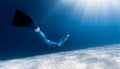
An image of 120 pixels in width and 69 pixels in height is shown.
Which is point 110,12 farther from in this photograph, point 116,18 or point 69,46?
point 69,46

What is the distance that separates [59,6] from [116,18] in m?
10.0

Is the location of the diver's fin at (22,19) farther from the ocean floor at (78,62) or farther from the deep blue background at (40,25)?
the deep blue background at (40,25)

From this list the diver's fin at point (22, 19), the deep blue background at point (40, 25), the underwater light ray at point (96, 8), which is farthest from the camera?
the underwater light ray at point (96, 8)

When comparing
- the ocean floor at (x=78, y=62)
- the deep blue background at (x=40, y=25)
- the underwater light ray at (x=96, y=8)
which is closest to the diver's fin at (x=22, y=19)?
the ocean floor at (x=78, y=62)

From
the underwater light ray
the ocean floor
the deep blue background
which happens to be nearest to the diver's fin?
the ocean floor

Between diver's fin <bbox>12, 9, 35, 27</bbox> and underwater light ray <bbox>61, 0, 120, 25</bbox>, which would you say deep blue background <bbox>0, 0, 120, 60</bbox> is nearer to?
underwater light ray <bbox>61, 0, 120, 25</bbox>

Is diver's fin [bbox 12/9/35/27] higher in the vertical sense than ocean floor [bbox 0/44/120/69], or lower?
higher

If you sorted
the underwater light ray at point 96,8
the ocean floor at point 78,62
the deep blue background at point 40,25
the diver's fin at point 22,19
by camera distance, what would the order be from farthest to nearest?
the underwater light ray at point 96,8, the deep blue background at point 40,25, the ocean floor at point 78,62, the diver's fin at point 22,19

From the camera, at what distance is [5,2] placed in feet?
34.7

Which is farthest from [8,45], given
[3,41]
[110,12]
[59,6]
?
[110,12]

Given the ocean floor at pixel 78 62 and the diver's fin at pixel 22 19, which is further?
the ocean floor at pixel 78 62

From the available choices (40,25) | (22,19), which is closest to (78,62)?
(22,19)

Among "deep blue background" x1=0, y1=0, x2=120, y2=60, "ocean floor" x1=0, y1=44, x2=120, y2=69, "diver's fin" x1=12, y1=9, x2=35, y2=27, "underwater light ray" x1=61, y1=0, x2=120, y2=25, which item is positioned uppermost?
"underwater light ray" x1=61, y1=0, x2=120, y2=25

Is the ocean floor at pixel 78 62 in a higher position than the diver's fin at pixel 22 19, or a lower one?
lower
